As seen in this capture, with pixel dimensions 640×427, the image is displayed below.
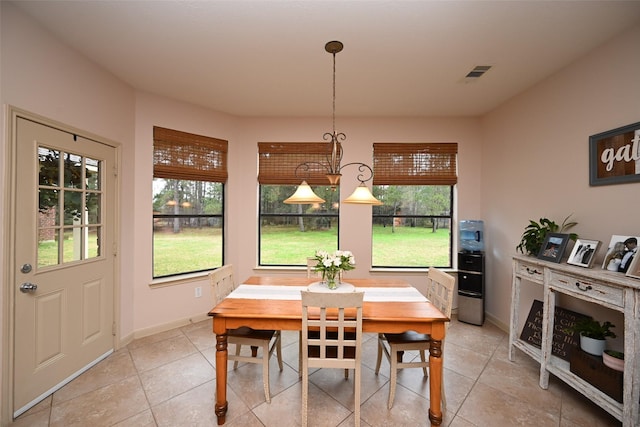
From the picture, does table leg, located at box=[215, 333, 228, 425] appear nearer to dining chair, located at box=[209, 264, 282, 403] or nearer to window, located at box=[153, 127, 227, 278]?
dining chair, located at box=[209, 264, 282, 403]

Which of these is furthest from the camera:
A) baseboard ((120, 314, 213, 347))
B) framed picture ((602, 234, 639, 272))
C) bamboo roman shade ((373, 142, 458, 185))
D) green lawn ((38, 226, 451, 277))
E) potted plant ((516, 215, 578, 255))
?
green lawn ((38, 226, 451, 277))

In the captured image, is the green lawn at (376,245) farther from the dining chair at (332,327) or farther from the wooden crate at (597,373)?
the dining chair at (332,327)

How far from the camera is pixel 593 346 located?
1.90m

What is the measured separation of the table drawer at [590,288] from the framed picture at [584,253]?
0.51 ft

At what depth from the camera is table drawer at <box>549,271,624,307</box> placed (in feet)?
5.42

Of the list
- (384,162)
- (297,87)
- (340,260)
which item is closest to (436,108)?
(384,162)

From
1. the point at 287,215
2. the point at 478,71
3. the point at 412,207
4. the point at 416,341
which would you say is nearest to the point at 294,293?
the point at 416,341

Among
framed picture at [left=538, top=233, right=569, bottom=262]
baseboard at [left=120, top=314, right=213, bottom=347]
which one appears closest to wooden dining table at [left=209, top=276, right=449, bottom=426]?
framed picture at [left=538, top=233, right=569, bottom=262]

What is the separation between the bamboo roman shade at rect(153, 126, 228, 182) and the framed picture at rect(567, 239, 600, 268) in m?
3.83

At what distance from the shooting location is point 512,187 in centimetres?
313

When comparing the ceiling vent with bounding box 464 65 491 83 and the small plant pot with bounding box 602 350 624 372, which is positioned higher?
the ceiling vent with bounding box 464 65 491 83

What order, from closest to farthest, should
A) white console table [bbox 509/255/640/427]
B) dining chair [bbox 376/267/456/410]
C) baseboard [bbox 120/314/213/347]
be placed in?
white console table [bbox 509/255/640/427], dining chair [bbox 376/267/456/410], baseboard [bbox 120/314/213/347]

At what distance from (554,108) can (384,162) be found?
6.07 feet

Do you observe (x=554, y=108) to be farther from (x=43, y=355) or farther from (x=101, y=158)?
(x=43, y=355)
